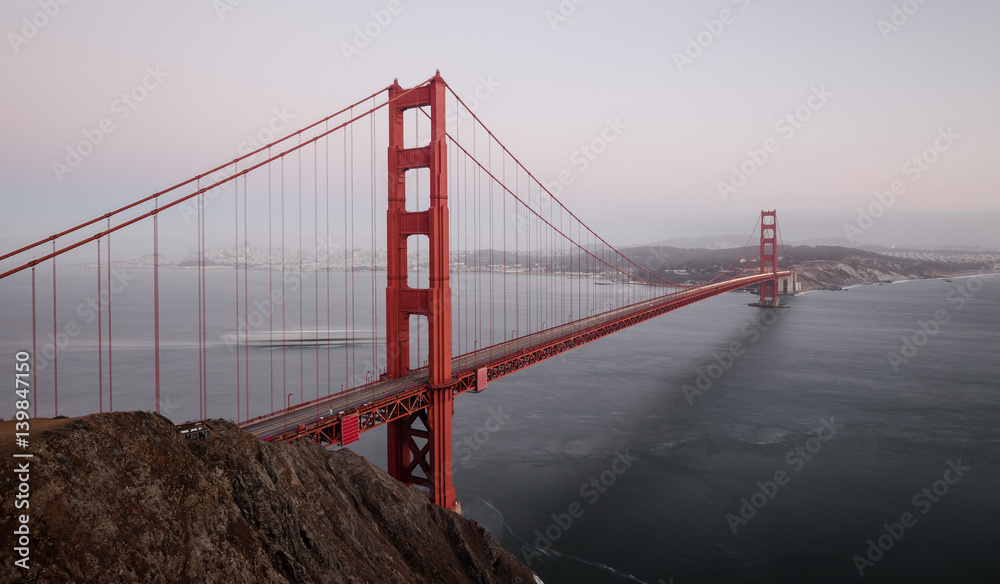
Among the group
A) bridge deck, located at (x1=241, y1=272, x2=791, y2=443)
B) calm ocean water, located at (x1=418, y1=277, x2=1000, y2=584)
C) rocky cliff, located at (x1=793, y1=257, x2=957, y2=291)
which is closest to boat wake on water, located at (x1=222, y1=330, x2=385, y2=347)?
calm ocean water, located at (x1=418, y1=277, x2=1000, y2=584)

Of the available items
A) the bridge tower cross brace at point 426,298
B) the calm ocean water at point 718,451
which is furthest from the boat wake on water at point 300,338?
the bridge tower cross brace at point 426,298

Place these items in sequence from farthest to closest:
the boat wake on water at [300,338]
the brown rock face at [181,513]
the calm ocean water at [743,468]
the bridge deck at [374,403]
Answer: the boat wake on water at [300,338]
the calm ocean water at [743,468]
the bridge deck at [374,403]
the brown rock face at [181,513]

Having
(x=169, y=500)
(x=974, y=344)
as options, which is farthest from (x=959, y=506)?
(x=974, y=344)

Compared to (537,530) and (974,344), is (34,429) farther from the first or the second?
(974,344)

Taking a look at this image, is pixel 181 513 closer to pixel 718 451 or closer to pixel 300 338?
pixel 718 451

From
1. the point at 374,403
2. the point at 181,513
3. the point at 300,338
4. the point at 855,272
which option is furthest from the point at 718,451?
the point at 855,272

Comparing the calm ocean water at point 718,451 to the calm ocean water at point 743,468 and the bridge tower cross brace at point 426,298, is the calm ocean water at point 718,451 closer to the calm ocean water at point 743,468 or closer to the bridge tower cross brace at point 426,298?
the calm ocean water at point 743,468
